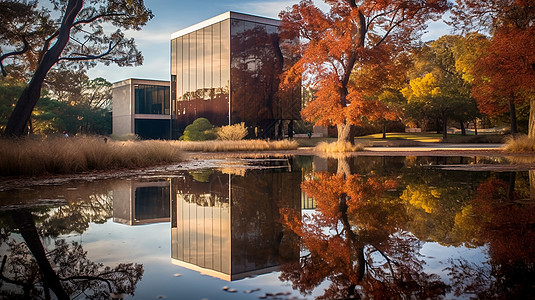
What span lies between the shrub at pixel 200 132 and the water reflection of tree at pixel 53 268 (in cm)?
2760

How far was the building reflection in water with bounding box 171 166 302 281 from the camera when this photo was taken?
3232 millimetres

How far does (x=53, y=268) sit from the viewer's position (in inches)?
118

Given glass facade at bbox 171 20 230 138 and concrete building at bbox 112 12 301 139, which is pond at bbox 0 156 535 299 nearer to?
concrete building at bbox 112 12 301 139

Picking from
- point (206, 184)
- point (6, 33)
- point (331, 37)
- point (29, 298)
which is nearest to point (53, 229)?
point (29, 298)

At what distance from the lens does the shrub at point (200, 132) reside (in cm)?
3244

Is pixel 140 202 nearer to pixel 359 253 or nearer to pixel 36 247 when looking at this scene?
pixel 36 247

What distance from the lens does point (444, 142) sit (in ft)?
123

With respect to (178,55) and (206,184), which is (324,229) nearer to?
(206,184)

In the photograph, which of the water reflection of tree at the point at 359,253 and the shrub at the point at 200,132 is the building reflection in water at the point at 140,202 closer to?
the water reflection of tree at the point at 359,253

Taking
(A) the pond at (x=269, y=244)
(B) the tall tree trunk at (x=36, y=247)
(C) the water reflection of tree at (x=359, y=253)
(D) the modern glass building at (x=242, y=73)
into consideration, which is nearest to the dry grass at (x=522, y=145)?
(A) the pond at (x=269, y=244)

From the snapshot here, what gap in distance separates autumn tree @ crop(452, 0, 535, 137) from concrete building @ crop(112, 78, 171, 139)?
3371 cm

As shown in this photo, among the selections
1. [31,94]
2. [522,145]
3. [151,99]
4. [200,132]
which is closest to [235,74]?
[200,132]

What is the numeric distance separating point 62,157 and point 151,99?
3933cm

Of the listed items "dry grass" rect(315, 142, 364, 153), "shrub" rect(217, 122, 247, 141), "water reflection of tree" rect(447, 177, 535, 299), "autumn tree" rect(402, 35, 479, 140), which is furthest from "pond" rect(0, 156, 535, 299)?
"autumn tree" rect(402, 35, 479, 140)
